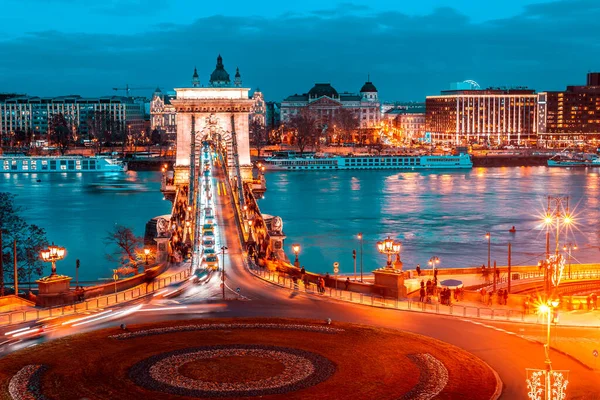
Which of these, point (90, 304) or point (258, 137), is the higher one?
point (258, 137)

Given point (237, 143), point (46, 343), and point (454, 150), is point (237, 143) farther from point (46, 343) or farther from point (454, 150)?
point (454, 150)

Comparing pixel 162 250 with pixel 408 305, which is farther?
pixel 162 250

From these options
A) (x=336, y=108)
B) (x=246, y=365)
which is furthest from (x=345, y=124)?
(x=246, y=365)

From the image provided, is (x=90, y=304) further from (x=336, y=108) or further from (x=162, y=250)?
(x=336, y=108)

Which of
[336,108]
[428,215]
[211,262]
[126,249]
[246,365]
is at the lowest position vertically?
[428,215]

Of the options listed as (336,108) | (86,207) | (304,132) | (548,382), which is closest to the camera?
(548,382)

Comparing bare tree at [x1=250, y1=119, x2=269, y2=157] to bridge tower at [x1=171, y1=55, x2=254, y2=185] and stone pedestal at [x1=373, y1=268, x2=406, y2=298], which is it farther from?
stone pedestal at [x1=373, y1=268, x2=406, y2=298]
